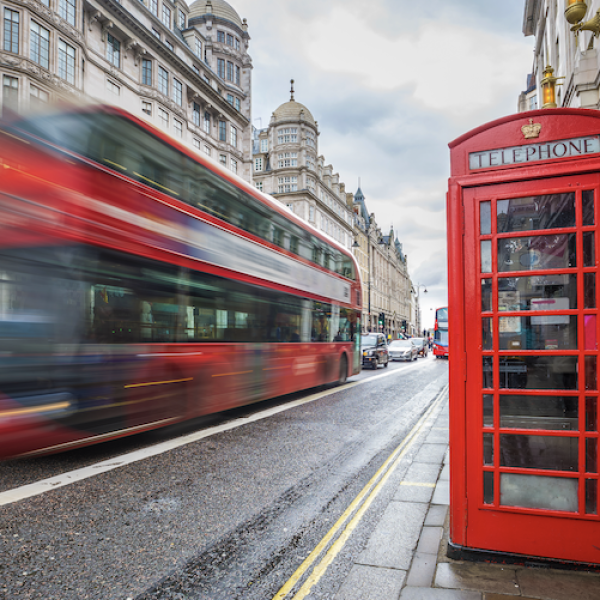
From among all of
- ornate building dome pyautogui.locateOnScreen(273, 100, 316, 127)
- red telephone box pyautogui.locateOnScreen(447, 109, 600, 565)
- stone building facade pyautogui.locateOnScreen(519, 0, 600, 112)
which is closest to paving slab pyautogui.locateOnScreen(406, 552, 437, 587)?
red telephone box pyautogui.locateOnScreen(447, 109, 600, 565)

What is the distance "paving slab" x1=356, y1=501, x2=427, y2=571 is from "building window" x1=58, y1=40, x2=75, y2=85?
2513cm

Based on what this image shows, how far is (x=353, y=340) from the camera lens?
14.9 m

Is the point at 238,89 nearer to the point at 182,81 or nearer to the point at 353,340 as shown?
the point at 182,81

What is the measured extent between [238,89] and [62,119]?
39.5m

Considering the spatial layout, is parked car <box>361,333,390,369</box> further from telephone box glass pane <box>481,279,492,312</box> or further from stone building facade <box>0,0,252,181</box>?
telephone box glass pane <box>481,279,492,312</box>

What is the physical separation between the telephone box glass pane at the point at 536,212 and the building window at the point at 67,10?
26418 mm

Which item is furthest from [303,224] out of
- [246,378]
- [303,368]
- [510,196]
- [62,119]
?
[510,196]

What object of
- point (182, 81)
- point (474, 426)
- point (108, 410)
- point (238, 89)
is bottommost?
point (108, 410)

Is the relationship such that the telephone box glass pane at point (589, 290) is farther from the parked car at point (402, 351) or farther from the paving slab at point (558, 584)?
the parked car at point (402, 351)

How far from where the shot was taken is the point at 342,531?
12.1 ft

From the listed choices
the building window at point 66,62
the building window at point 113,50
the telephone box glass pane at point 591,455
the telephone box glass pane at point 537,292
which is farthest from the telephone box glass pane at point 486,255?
the building window at point 113,50

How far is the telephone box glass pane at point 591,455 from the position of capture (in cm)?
284

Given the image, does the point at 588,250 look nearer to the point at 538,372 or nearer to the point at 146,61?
the point at 538,372

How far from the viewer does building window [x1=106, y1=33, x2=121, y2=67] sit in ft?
88.7
